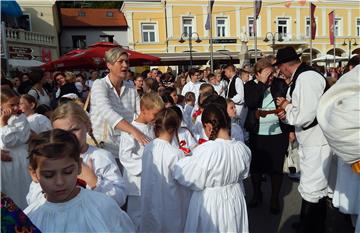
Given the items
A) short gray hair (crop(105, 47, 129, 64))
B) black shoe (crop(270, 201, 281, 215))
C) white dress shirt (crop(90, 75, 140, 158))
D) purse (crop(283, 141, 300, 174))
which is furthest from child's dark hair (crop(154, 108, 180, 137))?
purse (crop(283, 141, 300, 174))

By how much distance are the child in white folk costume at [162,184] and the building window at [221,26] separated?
38219 millimetres

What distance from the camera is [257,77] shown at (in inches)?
196

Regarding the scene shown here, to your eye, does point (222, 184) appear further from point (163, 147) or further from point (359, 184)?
point (359, 184)

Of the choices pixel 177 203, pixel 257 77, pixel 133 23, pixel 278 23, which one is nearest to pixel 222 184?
pixel 177 203

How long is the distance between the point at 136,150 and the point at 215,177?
936mm

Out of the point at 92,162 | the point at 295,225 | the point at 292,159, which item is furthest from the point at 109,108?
the point at 292,159

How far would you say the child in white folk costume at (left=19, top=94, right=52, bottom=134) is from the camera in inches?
167

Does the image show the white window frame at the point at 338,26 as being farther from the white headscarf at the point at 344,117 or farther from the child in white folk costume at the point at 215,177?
the white headscarf at the point at 344,117

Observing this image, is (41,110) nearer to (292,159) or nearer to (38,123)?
(38,123)

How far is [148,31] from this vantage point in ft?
128

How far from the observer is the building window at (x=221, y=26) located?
39906 mm

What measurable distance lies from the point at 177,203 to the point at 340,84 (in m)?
1.76

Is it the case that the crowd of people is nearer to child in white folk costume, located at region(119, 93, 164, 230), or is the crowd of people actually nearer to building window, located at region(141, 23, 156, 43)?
child in white folk costume, located at region(119, 93, 164, 230)

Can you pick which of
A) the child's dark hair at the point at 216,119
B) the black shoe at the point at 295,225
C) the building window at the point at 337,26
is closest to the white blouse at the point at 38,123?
the child's dark hair at the point at 216,119
